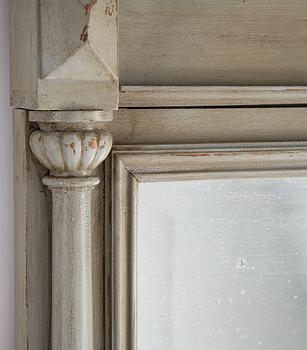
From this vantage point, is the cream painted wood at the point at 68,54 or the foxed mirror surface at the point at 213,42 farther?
the foxed mirror surface at the point at 213,42

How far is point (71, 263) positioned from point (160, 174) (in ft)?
0.57

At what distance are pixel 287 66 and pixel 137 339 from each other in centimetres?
41

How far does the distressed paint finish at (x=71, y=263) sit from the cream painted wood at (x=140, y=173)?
0.21 feet

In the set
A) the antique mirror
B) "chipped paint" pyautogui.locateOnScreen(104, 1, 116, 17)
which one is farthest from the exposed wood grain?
"chipped paint" pyautogui.locateOnScreen(104, 1, 116, 17)

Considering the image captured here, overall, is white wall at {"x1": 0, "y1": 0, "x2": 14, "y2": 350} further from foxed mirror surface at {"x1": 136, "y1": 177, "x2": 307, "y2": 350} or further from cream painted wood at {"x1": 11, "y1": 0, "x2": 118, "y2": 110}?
foxed mirror surface at {"x1": 136, "y1": 177, "x2": 307, "y2": 350}

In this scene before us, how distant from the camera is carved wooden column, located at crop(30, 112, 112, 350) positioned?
2.95 feet

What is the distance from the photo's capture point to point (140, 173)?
1012mm

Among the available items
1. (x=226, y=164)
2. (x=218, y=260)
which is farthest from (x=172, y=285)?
(x=226, y=164)

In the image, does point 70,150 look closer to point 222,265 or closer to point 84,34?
point 84,34

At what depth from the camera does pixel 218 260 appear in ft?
3.52

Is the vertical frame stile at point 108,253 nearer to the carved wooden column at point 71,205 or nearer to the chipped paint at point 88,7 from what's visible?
the carved wooden column at point 71,205

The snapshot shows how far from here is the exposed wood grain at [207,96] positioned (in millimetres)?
976

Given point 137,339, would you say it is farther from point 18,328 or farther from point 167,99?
point 167,99

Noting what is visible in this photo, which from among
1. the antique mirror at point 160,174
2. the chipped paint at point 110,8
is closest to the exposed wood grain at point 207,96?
the antique mirror at point 160,174
